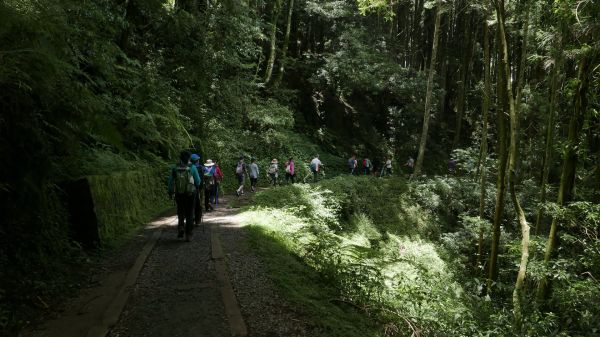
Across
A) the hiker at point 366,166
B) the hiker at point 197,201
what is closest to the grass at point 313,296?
the hiker at point 197,201

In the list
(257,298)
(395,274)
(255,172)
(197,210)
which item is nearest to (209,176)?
(197,210)

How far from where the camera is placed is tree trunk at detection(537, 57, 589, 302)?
738 centimetres

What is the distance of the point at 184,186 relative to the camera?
8.23 meters

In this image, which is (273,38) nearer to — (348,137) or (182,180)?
(348,137)

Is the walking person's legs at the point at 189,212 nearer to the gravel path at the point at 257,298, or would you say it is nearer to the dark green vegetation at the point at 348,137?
the gravel path at the point at 257,298

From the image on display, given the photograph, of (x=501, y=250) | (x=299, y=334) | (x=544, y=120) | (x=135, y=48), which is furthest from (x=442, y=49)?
(x=299, y=334)

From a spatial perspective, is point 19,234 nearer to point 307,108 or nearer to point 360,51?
point 360,51

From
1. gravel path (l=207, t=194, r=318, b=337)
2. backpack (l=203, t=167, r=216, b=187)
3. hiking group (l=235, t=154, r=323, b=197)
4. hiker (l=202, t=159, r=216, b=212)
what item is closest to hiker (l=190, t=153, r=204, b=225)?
gravel path (l=207, t=194, r=318, b=337)

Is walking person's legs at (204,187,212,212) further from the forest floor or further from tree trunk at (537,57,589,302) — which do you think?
tree trunk at (537,57,589,302)

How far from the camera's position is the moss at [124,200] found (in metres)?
8.45

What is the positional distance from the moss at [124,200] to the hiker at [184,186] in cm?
149

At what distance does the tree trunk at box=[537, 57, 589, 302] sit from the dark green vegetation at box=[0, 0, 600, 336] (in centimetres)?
3

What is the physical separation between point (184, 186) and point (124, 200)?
112 inches

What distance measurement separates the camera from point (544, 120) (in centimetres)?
1709
